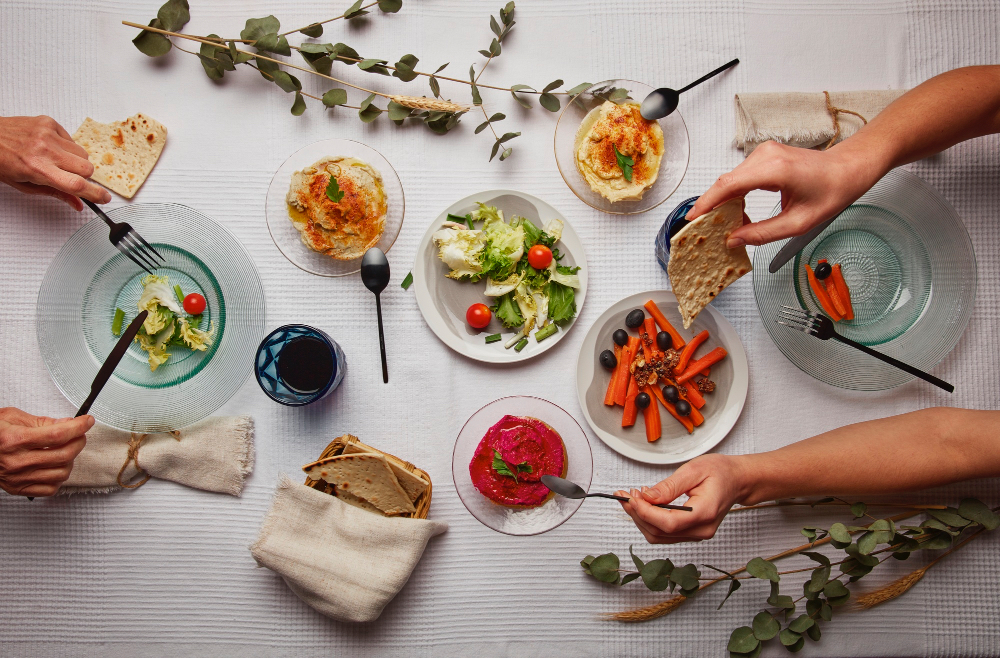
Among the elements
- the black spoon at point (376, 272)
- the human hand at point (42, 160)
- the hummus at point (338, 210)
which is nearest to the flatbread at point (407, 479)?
the black spoon at point (376, 272)

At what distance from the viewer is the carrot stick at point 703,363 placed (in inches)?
83.4

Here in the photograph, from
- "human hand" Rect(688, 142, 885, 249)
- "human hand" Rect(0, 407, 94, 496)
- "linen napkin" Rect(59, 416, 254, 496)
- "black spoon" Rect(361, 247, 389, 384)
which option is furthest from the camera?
"linen napkin" Rect(59, 416, 254, 496)

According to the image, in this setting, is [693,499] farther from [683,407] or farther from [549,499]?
[549,499]

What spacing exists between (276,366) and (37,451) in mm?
818

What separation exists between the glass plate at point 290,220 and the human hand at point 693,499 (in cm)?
125

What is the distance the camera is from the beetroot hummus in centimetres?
202

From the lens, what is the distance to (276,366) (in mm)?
2035

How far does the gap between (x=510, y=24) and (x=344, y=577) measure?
210 cm

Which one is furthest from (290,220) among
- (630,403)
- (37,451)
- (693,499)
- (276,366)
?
(693,499)

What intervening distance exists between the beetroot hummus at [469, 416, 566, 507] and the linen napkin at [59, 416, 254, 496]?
88cm

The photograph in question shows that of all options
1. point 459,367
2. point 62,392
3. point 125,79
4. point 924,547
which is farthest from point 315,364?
point 924,547

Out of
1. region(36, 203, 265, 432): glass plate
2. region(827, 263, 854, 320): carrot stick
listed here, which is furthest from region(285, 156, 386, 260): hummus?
region(827, 263, 854, 320): carrot stick

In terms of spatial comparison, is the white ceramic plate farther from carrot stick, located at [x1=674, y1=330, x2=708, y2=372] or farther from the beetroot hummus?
the beetroot hummus

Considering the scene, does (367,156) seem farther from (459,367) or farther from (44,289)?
(44,289)
